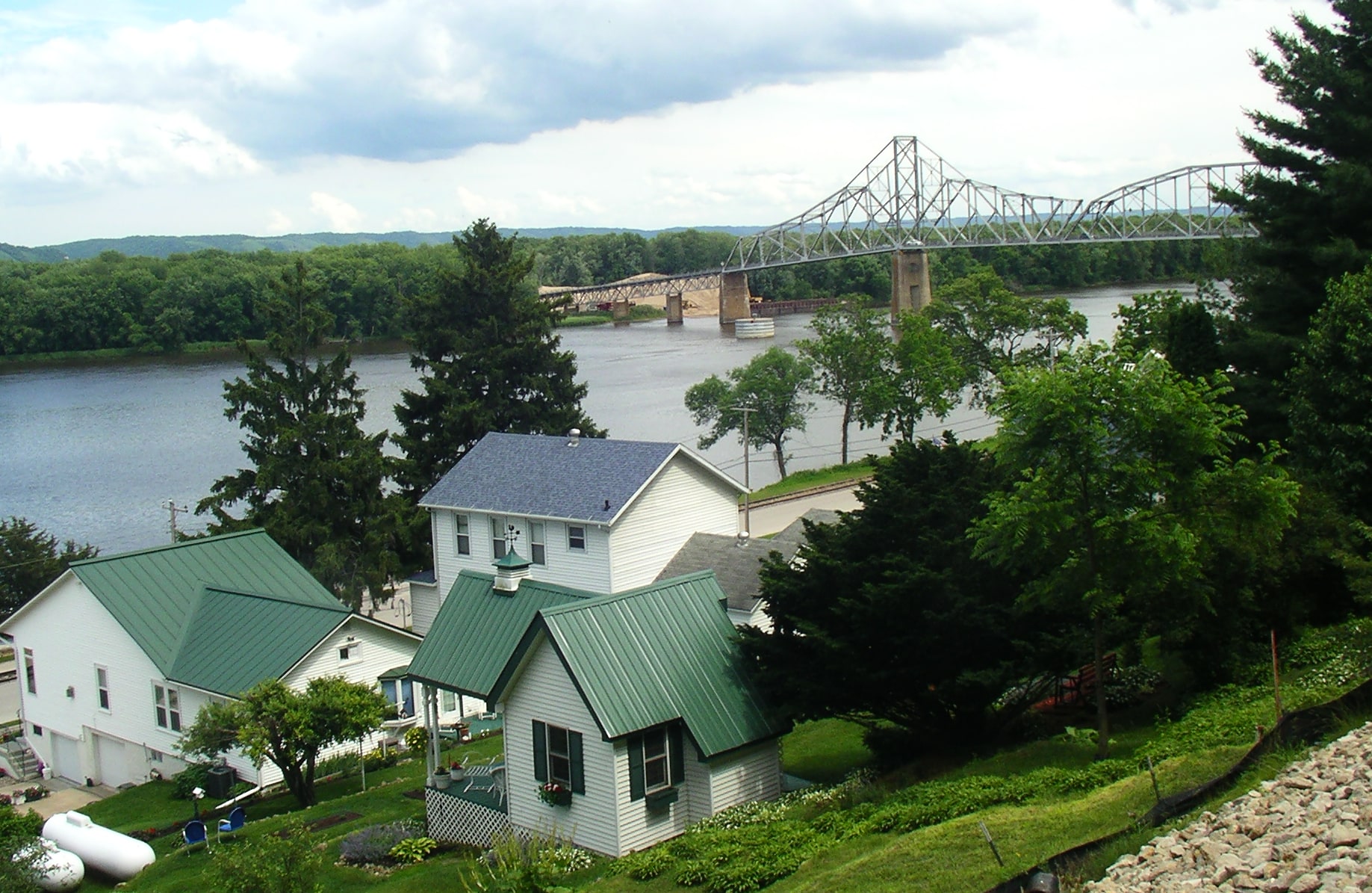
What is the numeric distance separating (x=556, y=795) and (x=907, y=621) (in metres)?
5.26

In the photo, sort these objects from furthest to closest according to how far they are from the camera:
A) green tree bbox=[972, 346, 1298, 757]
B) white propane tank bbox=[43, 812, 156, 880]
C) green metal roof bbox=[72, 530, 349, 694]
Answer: green metal roof bbox=[72, 530, 349, 694]
white propane tank bbox=[43, 812, 156, 880]
green tree bbox=[972, 346, 1298, 757]

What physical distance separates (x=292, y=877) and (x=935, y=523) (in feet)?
32.2

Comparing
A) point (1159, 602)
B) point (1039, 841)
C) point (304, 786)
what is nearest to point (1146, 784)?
point (1039, 841)

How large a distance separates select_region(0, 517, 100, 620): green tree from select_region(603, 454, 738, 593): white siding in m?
20.2

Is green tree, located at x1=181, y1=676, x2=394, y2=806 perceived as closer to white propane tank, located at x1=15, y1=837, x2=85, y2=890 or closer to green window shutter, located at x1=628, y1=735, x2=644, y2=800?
white propane tank, located at x1=15, y1=837, x2=85, y2=890

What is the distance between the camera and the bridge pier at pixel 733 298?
14950 cm

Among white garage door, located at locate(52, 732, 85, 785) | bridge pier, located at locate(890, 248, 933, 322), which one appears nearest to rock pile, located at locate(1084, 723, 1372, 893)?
white garage door, located at locate(52, 732, 85, 785)

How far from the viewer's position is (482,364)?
47.6 meters

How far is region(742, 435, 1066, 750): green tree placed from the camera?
1770cm

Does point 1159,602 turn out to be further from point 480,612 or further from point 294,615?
point 294,615

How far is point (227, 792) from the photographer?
24.9 meters

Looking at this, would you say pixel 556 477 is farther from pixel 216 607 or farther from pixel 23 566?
pixel 23 566

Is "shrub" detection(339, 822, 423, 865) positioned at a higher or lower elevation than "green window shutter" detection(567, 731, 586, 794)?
lower

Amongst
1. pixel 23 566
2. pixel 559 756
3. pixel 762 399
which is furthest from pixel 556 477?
pixel 762 399
